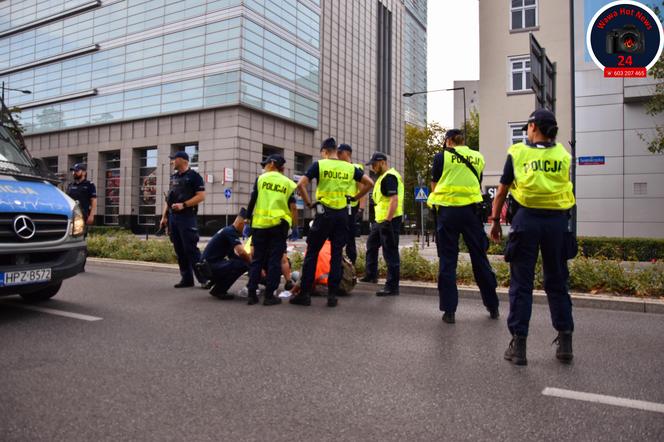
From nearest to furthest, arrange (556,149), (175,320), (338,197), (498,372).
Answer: (498,372) < (556,149) < (175,320) < (338,197)

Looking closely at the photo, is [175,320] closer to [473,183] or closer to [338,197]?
[338,197]

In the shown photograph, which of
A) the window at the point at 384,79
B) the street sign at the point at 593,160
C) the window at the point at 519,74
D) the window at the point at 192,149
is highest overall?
the window at the point at 384,79

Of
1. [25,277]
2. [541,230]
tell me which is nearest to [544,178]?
[541,230]

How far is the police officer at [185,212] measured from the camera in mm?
7453

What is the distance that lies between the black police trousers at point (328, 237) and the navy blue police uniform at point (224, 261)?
1.00 meters

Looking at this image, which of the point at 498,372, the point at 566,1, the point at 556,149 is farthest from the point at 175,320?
the point at 566,1

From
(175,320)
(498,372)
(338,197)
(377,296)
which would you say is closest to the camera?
(498,372)

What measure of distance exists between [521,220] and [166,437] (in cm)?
283

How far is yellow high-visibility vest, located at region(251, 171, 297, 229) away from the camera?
6219mm

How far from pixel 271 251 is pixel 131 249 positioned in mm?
6623

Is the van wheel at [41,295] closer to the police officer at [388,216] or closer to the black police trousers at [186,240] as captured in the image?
the black police trousers at [186,240]

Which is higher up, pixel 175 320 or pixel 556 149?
pixel 556 149

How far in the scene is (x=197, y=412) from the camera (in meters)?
2.73

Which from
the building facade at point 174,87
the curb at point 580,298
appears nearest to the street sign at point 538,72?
the curb at point 580,298
